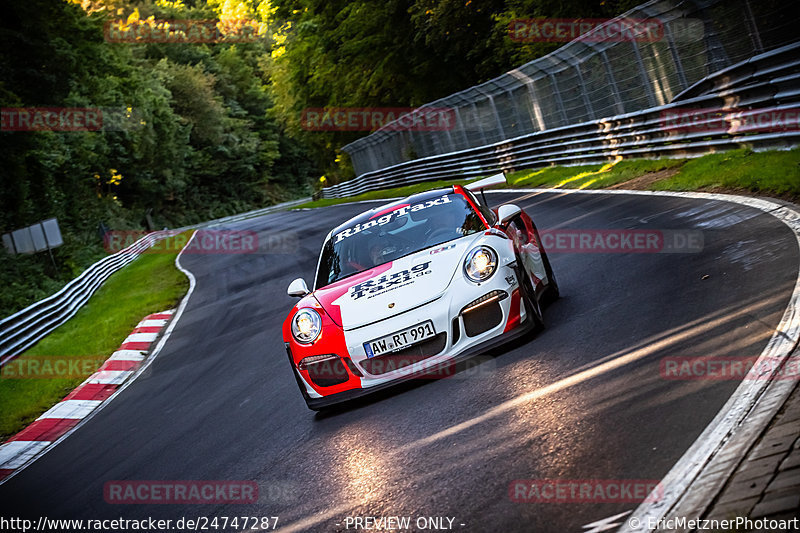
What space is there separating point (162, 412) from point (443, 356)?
384cm

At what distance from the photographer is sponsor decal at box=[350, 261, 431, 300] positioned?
6.42 meters

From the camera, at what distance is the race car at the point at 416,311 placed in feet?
20.0

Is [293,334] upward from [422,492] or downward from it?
upward

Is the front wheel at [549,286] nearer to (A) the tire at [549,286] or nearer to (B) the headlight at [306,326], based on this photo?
(A) the tire at [549,286]

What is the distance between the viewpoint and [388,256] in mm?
7223

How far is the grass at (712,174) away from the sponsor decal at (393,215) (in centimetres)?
412

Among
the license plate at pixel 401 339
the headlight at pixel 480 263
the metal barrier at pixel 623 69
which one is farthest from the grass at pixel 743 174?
the license plate at pixel 401 339

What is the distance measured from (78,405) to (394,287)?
20.4 ft

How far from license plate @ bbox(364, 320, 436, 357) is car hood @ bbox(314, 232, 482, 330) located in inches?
6.2

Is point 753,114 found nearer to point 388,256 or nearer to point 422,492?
point 388,256

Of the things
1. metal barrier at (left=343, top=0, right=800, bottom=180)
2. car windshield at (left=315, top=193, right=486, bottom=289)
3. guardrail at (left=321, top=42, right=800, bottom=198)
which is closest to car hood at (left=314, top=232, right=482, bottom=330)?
car windshield at (left=315, top=193, right=486, bottom=289)

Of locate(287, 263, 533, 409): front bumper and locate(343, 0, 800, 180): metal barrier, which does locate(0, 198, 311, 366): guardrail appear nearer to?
locate(287, 263, 533, 409): front bumper

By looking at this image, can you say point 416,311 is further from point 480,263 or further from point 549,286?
point 549,286

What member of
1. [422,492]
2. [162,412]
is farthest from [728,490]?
[162,412]
